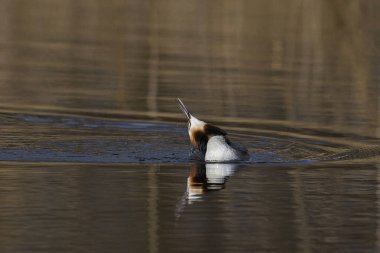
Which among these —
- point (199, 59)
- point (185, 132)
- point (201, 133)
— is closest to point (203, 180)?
point (201, 133)

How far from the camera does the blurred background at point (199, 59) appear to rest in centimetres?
1555

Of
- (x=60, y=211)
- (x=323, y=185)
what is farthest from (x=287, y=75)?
(x=60, y=211)

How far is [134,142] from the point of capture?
12930mm

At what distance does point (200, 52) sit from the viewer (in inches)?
844

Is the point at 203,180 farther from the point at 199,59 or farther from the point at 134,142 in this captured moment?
the point at 199,59

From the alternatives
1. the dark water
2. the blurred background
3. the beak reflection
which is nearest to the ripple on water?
the dark water

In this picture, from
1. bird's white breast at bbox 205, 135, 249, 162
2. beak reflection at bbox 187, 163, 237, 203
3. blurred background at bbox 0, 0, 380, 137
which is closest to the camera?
beak reflection at bbox 187, 163, 237, 203

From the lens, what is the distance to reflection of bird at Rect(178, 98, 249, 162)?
11750 millimetres

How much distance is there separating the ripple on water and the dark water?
0.02 m

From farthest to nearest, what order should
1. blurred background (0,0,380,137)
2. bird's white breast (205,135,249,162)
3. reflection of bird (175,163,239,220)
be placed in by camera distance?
blurred background (0,0,380,137) < bird's white breast (205,135,249,162) < reflection of bird (175,163,239,220)

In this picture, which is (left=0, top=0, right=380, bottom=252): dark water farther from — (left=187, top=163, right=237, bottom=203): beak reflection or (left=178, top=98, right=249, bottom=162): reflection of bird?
(left=178, top=98, right=249, bottom=162): reflection of bird

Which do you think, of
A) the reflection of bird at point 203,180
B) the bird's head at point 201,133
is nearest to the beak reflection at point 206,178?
the reflection of bird at point 203,180

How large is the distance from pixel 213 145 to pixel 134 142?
139 cm

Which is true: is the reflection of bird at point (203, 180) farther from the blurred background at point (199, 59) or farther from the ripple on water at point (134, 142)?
the blurred background at point (199, 59)
